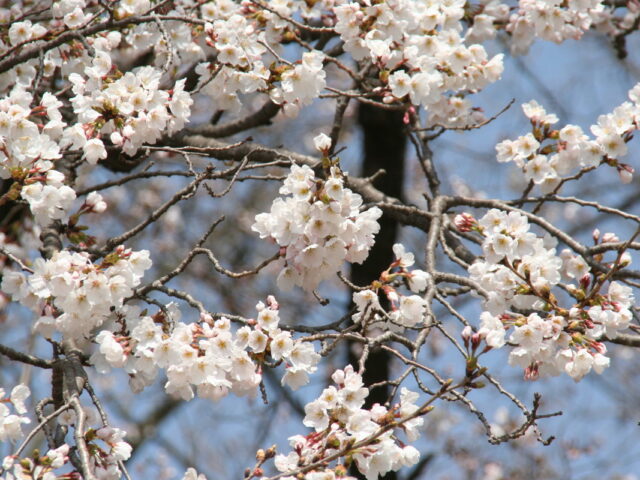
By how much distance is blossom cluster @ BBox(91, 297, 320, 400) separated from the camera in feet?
7.68

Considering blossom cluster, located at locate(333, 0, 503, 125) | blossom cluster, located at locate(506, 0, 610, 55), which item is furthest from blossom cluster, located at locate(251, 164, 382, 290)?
blossom cluster, located at locate(506, 0, 610, 55)

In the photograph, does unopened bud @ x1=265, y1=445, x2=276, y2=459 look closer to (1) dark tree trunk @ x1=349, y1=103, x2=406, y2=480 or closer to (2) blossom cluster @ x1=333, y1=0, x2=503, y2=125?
(2) blossom cluster @ x1=333, y1=0, x2=503, y2=125

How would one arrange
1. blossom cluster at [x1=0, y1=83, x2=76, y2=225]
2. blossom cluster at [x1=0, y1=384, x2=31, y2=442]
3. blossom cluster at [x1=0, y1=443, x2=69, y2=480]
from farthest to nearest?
blossom cluster at [x1=0, y1=83, x2=76, y2=225]
blossom cluster at [x1=0, y1=384, x2=31, y2=442]
blossom cluster at [x1=0, y1=443, x2=69, y2=480]

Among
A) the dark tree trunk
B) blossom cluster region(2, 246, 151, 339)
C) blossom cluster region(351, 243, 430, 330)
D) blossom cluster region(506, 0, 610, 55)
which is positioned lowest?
the dark tree trunk

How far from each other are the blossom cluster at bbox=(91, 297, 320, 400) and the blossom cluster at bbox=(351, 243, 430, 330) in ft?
0.77

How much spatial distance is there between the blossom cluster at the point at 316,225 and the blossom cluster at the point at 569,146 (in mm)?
1055

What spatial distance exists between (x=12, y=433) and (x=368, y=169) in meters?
3.37

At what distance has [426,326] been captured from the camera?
8.38ft

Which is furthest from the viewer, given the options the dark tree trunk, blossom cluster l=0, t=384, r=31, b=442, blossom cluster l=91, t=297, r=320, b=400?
the dark tree trunk

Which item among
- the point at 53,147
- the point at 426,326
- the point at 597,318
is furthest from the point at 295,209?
the point at 597,318

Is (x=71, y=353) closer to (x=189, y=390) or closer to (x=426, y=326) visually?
(x=189, y=390)

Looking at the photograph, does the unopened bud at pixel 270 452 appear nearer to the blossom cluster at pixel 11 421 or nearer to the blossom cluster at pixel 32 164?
the blossom cluster at pixel 11 421

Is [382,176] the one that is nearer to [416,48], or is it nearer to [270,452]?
[416,48]

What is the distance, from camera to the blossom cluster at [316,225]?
2.47 m
